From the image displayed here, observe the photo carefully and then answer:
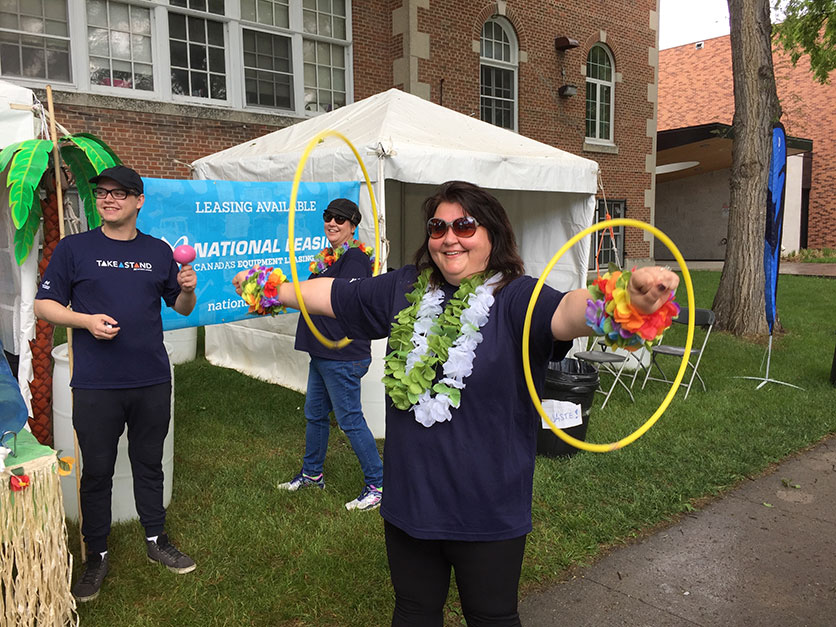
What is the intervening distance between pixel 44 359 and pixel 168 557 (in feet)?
4.60

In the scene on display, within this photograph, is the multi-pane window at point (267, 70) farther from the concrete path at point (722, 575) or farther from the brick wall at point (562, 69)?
the concrete path at point (722, 575)

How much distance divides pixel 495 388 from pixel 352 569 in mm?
1912

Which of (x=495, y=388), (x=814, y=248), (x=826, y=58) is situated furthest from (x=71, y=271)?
(x=814, y=248)

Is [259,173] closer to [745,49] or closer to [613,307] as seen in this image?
[613,307]

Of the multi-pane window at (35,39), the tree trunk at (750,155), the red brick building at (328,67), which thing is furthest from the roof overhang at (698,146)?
the multi-pane window at (35,39)

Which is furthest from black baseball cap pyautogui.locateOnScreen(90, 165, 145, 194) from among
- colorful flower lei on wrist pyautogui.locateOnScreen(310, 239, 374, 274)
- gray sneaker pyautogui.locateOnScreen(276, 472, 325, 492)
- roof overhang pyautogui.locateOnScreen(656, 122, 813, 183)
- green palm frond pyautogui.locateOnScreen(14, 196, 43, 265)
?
roof overhang pyautogui.locateOnScreen(656, 122, 813, 183)

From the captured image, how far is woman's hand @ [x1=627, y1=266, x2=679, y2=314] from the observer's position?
4.83 ft

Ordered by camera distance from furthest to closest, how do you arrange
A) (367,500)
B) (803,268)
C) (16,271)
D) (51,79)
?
(803,268) < (51,79) < (367,500) < (16,271)

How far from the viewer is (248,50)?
36.5 ft

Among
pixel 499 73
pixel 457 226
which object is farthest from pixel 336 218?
pixel 499 73

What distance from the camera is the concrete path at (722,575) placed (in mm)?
3049

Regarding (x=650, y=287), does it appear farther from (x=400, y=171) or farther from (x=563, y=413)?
(x=400, y=171)

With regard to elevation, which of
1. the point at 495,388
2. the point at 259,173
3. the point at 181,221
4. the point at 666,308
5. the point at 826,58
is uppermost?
the point at 826,58

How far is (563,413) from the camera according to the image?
4.40m
